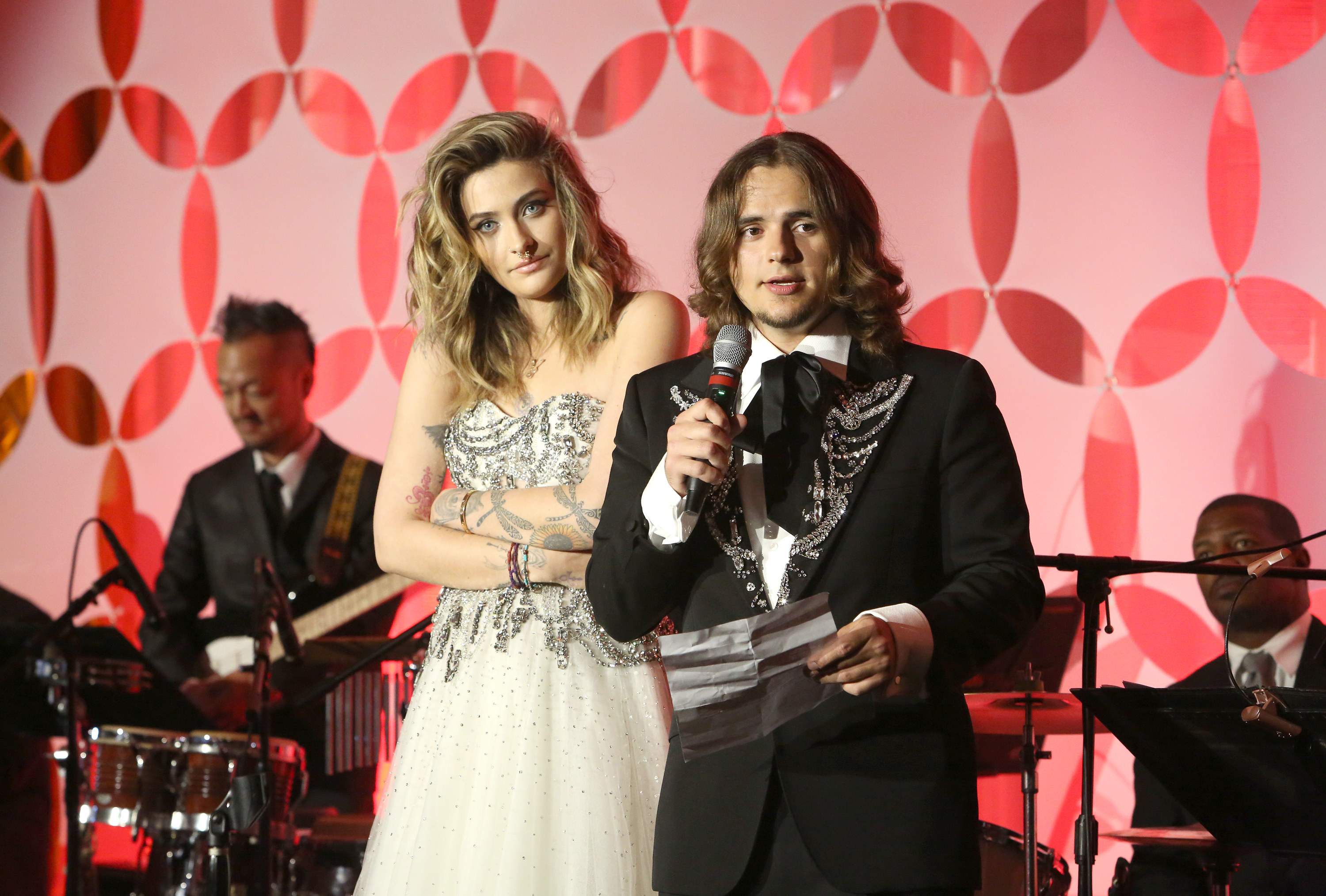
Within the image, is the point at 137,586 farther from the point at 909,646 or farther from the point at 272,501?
the point at 909,646

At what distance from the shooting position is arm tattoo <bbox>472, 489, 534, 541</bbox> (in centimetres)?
216

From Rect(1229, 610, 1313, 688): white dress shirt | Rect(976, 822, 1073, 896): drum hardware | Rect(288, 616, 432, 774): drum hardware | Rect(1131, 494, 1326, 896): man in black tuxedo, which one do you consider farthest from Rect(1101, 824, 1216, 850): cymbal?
Rect(288, 616, 432, 774): drum hardware

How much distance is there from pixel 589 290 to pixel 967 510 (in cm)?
97

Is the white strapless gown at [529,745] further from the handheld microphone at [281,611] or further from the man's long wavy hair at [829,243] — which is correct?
the handheld microphone at [281,611]

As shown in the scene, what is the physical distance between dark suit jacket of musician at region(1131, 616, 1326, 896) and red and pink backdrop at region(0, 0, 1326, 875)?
0.36 metres

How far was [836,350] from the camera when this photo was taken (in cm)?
177

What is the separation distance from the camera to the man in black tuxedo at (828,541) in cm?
149

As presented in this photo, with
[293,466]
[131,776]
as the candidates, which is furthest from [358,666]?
[293,466]

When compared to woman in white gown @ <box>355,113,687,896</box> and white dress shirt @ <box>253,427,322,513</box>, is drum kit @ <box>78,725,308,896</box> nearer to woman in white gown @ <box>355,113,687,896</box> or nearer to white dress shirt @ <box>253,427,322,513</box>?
white dress shirt @ <box>253,427,322,513</box>

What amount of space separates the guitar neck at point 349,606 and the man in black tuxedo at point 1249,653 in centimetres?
262

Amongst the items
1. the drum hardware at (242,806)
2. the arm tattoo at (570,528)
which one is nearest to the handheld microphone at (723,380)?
the arm tattoo at (570,528)

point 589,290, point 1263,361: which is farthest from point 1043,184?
point 589,290

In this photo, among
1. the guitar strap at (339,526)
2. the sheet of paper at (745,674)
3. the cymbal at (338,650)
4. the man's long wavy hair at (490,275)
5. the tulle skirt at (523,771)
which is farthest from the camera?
the guitar strap at (339,526)

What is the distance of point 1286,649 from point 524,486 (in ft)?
8.90
